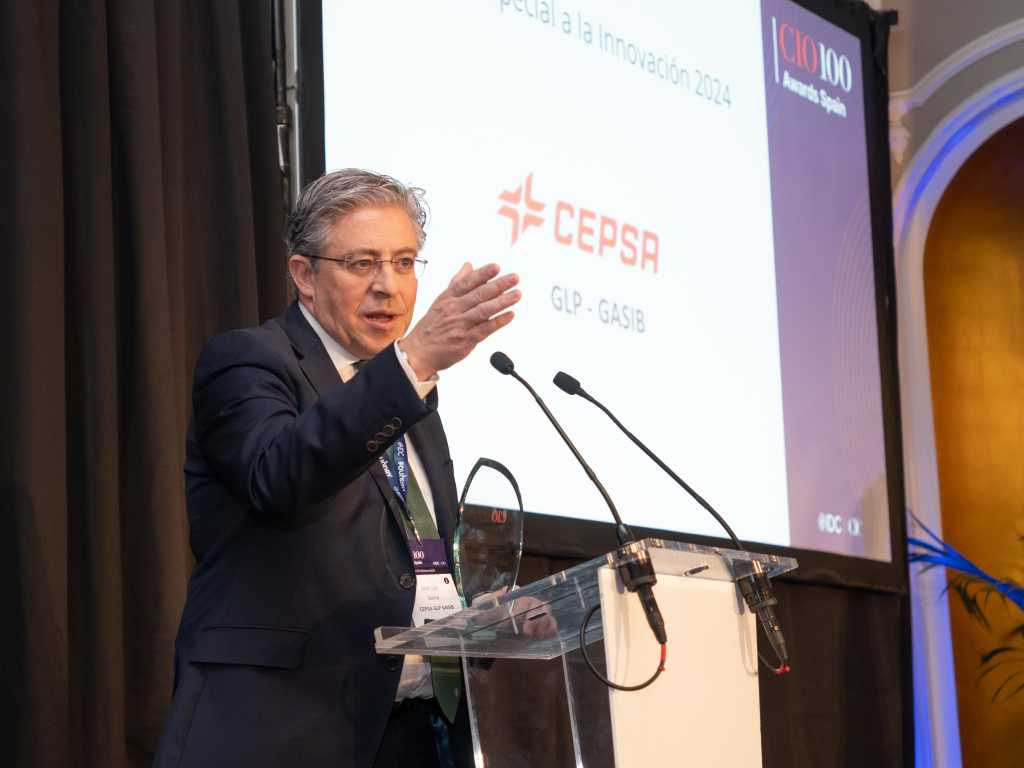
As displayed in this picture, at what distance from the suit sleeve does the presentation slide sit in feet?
4.96

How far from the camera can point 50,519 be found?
274 cm

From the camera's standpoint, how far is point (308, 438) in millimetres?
1750

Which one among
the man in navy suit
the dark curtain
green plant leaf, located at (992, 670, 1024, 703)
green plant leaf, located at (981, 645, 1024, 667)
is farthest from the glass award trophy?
green plant leaf, located at (992, 670, 1024, 703)

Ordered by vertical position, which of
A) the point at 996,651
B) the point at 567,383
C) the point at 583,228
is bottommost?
the point at 996,651

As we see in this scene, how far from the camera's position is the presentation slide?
11.5 feet

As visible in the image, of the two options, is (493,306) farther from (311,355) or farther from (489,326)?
(311,355)

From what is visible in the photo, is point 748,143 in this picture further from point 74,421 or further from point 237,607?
point 237,607

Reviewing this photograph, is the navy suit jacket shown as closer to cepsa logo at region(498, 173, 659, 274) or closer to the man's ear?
the man's ear

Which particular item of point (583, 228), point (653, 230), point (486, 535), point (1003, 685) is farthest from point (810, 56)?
point (486, 535)

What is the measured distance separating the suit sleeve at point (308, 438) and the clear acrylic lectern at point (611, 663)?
0.66ft

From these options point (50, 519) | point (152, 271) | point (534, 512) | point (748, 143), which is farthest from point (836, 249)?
point (50, 519)

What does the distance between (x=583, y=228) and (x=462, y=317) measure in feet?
7.42

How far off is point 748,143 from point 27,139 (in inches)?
96.1

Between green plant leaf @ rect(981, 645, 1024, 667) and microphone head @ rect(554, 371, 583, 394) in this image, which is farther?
green plant leaf @ rect(981, 645, 1024, 667)
